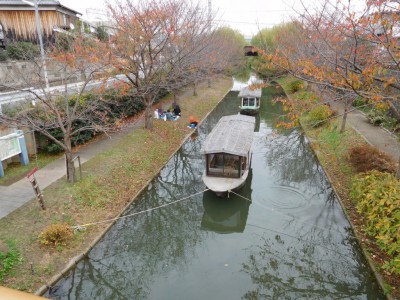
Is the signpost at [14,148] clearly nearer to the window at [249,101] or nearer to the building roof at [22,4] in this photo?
the building roof at [22,4]

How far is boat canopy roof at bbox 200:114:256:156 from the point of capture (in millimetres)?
13262

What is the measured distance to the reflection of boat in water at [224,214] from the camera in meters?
12.1

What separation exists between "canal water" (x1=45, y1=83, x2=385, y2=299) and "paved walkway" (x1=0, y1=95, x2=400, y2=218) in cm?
344

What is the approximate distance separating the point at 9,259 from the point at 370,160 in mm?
14048

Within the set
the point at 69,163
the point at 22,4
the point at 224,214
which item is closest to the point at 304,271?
the point at 224,214

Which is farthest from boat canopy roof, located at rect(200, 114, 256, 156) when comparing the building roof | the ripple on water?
the building roof

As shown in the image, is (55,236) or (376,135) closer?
(55,236)

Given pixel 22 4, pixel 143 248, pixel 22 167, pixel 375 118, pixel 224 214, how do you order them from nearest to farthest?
1. pixel 143 248
2. pixel 224 214
3. pixel 22 167
4. pixel 375 118
5. pixel 22 4

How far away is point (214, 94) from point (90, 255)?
31624 millimetres

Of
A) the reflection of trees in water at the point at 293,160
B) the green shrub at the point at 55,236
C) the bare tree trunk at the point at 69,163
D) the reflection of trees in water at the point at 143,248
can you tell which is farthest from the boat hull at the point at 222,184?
the green shrub at the point at 55,236

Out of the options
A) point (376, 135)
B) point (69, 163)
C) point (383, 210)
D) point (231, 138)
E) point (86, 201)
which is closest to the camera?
point (383, 210)

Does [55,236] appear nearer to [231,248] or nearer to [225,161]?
[231,248]

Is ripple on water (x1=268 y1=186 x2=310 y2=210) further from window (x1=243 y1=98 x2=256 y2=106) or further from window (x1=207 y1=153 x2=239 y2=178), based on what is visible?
window (x1=243 y1=98 x2=256 y2=106)

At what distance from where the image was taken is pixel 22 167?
13812 millimetres
